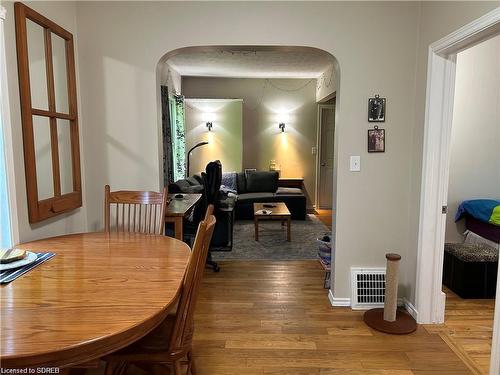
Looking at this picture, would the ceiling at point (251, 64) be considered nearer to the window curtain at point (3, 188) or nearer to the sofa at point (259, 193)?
the sofa at point (259, 193)

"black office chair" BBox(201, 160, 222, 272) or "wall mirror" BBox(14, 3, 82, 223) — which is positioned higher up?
"wall mirror" BBox(14, 3, 82, 223)

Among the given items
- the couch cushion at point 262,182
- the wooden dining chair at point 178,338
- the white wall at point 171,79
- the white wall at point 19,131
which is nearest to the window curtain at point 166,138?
the white wall at point 171,79

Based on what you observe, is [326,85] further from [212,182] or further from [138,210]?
[138,210]

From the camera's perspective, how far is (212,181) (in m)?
3.46

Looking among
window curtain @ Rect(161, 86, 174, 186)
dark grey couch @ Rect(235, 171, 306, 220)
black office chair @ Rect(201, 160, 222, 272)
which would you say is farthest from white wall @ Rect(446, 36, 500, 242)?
window curtain @ Rect(161, 86, 174, 186)

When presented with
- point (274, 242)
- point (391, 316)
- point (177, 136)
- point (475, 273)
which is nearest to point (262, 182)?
point (177, 136)

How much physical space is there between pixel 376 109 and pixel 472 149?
1.71 m

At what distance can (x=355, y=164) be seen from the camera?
8.66 feet

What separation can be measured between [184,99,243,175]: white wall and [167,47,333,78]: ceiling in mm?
578

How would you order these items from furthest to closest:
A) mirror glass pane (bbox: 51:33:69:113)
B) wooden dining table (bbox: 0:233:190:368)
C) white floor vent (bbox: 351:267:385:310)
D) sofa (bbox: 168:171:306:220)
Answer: sofa (bbox: 168:171:306:220), white floor vent (bbox: 351:267:385:310), mirror glass pane (bbox: 51:33:69:113), wooden dining table (bbox: 0:233:190:368)

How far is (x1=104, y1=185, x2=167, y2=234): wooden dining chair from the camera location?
7.59 feet

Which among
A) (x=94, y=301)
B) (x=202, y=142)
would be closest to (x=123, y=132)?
(x=94, y=301)

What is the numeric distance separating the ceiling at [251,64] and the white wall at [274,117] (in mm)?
230

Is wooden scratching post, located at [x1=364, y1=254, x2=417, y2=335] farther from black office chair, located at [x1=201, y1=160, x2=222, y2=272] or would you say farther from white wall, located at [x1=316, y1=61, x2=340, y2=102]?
white wall, located at [x1=316, y1=61, x2=340, y2=102]
